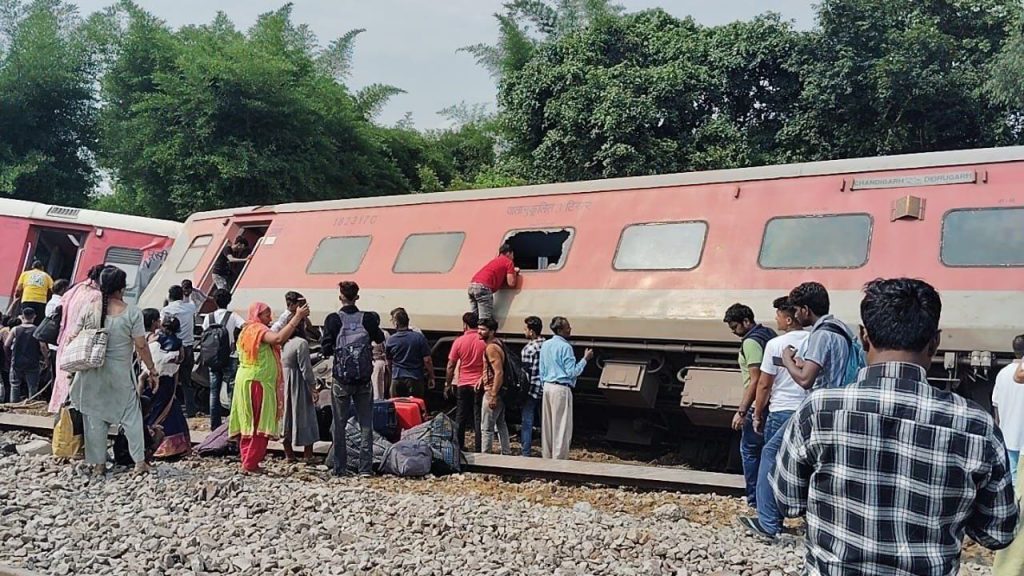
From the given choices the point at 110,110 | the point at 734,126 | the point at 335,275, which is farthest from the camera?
the point at 110,110

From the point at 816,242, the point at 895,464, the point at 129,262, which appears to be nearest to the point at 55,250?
the point at 129,262

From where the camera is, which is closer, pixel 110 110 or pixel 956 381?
A: pixel 956 381

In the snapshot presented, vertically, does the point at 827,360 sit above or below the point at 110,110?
below

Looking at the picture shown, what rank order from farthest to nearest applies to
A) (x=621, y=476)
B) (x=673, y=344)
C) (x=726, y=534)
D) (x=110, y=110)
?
1. (x=110, y=110)
2. (x=673, y=344)
3. (x=621, y=476)
4. (x=726, y=534)

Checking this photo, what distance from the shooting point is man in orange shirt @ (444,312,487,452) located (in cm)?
916

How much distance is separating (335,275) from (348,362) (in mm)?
3886

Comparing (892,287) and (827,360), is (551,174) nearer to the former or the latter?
(827,360)

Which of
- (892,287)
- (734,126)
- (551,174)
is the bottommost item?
(892,287)

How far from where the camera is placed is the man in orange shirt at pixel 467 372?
30.1 feet

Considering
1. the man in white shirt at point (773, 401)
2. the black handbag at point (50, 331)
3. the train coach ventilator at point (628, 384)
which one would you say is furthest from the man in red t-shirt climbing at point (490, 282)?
the black handbag at point (50, 331)

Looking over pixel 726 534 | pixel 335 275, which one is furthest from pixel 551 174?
pixel 726 534

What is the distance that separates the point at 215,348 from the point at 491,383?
3100 millimetres

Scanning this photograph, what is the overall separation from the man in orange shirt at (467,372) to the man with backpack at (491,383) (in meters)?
0.07

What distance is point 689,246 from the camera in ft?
29.5
